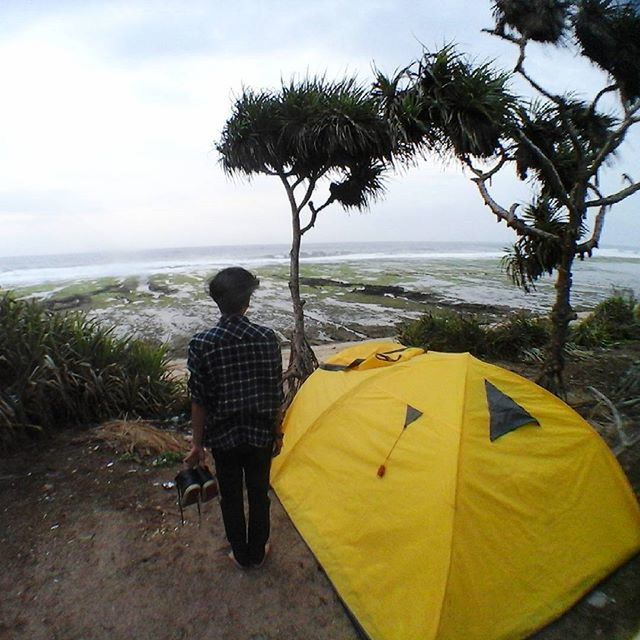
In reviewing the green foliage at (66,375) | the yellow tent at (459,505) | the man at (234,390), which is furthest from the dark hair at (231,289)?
the green foliage at (66,375)

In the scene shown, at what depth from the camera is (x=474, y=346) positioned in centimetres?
832

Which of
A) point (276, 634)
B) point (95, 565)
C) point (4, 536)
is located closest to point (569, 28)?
point (276, 634)

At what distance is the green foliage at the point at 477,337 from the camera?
27.6 feet

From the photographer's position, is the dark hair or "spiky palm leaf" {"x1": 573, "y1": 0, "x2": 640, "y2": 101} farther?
"spiky palm leaf" {"x1": 573, "y1": 0, "x2": 640, "y2": 101}

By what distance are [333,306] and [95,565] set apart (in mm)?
13078

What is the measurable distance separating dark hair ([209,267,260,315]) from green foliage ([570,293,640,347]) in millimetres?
9051

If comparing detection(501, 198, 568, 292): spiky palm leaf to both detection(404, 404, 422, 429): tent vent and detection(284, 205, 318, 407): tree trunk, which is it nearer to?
detection(284, 205, 318, 407): tree trunk

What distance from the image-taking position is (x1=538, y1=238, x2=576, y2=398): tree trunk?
535 centimetres

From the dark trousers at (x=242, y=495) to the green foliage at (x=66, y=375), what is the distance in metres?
2.89

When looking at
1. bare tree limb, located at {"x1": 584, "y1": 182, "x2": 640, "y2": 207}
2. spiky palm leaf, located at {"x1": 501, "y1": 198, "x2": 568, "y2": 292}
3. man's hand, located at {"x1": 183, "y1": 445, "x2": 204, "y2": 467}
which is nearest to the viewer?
man's hand, located at {"x1": 183, "y1": 445, "x2": 204, "y2": 467}

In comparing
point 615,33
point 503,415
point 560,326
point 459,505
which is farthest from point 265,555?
point 615,33

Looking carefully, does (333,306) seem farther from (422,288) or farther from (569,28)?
(569,28)

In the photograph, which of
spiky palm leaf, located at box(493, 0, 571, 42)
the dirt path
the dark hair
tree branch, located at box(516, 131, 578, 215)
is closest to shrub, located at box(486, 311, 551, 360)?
tree branch, located at box(516, 131, 578, 215)

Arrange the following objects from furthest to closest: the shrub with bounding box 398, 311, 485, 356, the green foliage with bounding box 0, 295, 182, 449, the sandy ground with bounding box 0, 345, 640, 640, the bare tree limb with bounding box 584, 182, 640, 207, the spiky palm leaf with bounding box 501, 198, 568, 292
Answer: the shrub with bounding box 398, 311, 485, 356 < the spiky palm leaf with bounding box 501, 198, 568, 292 < the bare tree limb with bounding box 584, 182, 640, 207 < the green foliage with bounding box 0, 295, 182, 449 < the sandy ground with bounding box 0, 345, 640, 640
